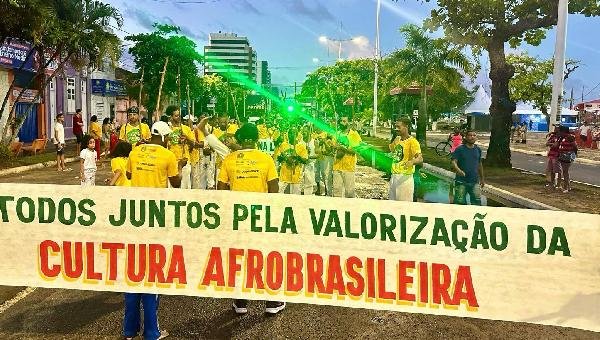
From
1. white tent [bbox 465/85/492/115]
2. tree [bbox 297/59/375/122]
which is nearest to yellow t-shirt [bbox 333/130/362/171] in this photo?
white tent [bbox 465/85/492/115]

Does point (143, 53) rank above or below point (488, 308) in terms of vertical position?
above

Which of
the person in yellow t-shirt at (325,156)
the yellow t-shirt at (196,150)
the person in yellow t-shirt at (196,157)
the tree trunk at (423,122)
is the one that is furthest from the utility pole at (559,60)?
the tree trunk at (423,122)

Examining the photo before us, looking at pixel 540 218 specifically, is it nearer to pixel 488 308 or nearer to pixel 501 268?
pixel 501 268

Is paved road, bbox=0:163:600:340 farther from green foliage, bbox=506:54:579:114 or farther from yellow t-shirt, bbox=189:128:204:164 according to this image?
green foliage, bbox=506:54:579:114

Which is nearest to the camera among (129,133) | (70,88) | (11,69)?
(129,133)

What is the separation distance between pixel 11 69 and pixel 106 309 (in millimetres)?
25276

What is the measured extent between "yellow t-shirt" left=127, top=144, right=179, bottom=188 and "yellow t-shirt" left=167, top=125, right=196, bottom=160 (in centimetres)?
431

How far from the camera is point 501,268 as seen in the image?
176 inches

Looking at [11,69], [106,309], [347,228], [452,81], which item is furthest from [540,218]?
[452,81]

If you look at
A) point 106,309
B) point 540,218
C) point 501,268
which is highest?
point 540,218

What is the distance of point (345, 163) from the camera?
11477mm

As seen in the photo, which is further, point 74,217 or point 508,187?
point 508,187

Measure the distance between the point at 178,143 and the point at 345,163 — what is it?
131 inches

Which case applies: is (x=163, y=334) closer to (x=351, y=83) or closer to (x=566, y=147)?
(x=566, y=147)
